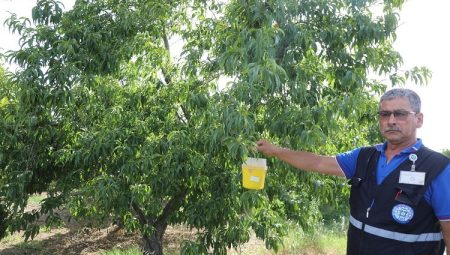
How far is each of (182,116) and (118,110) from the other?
0.60 metres

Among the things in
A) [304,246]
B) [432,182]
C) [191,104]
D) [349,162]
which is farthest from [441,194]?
A: [304,246]

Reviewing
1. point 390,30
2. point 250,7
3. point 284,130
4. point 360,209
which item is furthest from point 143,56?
point 360,209

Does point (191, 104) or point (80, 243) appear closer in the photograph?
point (191, 104)

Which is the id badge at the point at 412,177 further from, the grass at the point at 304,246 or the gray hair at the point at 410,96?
the grass at the point at 304,246

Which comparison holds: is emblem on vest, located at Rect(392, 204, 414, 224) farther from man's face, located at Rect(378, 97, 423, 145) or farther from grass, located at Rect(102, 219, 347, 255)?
grass, located at Rect(102, 219, 347, 255)

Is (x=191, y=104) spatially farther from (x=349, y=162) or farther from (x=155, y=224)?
(x=155, y=224)

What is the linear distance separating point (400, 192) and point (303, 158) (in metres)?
0.75

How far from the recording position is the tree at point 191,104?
2996 millimetres

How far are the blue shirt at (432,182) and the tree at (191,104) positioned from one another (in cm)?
32

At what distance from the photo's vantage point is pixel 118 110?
12.7 feet

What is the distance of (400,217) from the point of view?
6.69 ft

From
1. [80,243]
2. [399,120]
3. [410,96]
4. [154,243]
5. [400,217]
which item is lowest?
[80,243]

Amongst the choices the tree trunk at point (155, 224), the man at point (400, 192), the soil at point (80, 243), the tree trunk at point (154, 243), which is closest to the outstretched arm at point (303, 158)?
the man at point (400, 192)

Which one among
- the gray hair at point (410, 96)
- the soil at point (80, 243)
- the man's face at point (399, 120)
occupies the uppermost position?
the gray hair at point (410, 96)
